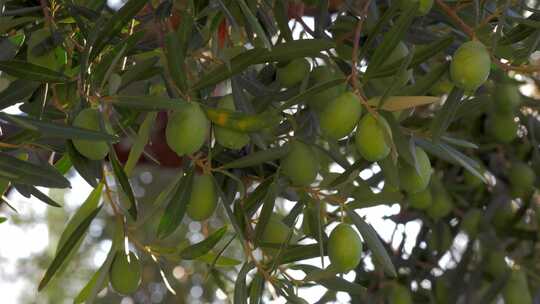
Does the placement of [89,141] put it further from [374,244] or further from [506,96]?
[506,96]

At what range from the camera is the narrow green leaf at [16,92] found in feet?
3.10

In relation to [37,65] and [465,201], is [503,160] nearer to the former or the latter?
[465,201]

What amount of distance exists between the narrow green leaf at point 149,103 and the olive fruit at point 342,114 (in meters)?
0.13

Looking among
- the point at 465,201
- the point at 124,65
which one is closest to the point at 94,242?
the point at 465,201

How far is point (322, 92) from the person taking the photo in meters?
0.96

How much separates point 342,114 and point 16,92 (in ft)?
1.06

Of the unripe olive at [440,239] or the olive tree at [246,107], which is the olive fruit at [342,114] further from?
the unripe olive at [440,239]

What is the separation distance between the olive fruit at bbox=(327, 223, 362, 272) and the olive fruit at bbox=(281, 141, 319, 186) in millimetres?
61

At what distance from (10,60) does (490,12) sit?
48 cm

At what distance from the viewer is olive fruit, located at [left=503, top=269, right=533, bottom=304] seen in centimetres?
150

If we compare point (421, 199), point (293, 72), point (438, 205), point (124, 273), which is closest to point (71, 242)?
point (124, 273)

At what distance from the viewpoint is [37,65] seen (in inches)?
35.6

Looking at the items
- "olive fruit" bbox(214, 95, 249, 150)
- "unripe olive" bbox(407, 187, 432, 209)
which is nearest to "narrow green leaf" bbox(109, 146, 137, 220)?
"olive fruit" bbox(214, 95, 249, 150)

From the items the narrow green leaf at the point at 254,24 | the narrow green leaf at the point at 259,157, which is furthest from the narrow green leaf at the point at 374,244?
the narrow green leaf at the point at 254,24
